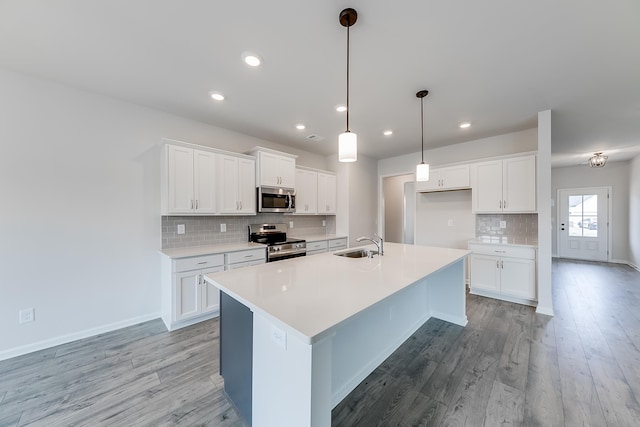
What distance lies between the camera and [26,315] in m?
2.34

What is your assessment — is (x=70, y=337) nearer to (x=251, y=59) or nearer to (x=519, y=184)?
Result: (x=251, y=59)

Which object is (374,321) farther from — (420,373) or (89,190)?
(89,190)

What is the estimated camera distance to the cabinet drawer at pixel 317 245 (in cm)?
416

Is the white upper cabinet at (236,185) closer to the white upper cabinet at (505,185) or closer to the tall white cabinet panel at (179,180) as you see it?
the tall white cabinet panel at (179,180)

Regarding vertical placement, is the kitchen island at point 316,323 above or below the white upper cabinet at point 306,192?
below

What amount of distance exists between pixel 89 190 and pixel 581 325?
587cm

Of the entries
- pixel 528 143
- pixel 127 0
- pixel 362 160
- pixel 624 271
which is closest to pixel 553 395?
pixel 528 143

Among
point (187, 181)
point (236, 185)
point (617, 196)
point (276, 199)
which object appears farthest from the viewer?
point (617, 196)

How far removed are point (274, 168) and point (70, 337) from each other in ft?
10.2

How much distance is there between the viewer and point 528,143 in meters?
3.79

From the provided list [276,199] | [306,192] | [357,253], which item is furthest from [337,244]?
[357,253]

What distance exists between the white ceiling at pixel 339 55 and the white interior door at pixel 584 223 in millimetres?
4455

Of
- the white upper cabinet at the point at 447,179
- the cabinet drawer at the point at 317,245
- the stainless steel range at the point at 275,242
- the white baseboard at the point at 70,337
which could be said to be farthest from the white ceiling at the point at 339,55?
the white baseboard at the point at 70,337

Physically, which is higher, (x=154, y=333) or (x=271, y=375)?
(x=271, y=375)
